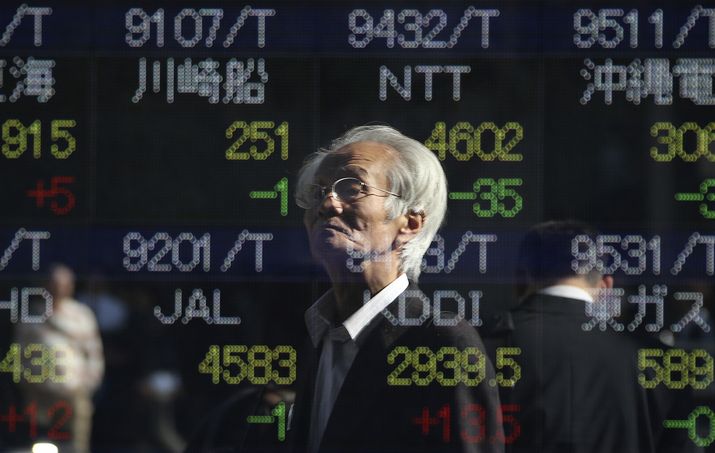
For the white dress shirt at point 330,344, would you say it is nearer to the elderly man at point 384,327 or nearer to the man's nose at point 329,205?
the elderly man at point 384,327

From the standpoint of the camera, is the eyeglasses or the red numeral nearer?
the eyeglasses

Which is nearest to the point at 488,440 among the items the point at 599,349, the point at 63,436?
the point at 599,349

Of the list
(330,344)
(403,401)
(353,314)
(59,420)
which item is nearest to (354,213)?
(353,314)

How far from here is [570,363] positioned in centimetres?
412

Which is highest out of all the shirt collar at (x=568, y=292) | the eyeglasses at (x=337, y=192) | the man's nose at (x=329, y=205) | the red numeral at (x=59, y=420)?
the eyeglasses at (x=337, y=192)

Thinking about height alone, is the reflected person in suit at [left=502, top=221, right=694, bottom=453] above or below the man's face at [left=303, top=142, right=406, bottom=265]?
below

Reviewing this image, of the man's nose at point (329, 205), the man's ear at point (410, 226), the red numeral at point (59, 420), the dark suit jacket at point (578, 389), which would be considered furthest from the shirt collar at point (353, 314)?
the red numeral at point (59, 420)

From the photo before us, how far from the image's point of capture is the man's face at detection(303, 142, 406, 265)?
407 centimetres

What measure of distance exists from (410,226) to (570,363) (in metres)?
0.81

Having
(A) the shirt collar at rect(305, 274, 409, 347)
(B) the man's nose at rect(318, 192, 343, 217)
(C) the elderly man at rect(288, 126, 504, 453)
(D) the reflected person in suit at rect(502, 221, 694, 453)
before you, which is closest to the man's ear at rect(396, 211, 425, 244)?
(C) the elderly man at rect(288, 126, 504, 453)

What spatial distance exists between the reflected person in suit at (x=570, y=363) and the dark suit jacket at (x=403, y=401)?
0.41 ft

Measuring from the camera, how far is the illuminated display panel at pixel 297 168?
162 inches

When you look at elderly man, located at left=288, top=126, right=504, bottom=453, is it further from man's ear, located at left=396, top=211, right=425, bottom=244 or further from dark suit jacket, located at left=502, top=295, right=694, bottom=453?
dark suit jacket, located at left=502, top=295, right=694, bottom=453

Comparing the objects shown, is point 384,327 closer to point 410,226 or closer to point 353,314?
point 353,314
